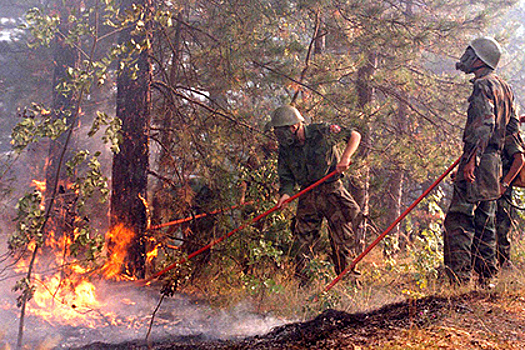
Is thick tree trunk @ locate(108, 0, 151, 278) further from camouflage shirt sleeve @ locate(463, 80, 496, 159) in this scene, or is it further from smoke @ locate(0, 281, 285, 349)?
camouflage shirt sleeve @ locate(463, 80, 496, 159)

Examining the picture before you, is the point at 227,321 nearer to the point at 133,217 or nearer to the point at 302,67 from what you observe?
the point at 133,217

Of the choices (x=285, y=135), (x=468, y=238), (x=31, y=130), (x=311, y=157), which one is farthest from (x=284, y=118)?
(x=31, y=130)

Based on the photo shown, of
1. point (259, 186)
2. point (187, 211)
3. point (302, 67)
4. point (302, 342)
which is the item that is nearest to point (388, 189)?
point (302, 67)

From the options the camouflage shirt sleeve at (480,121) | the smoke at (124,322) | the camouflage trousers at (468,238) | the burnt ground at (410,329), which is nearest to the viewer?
the burnt ground at (410,329)

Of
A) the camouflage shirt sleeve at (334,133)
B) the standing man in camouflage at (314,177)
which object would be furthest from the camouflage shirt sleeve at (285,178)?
the camouflage shirt sleeve at (334,133)

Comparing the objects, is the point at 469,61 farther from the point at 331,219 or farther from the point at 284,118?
the point at 331,219

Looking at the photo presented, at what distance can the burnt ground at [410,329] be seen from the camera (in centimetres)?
321

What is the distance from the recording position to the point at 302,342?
139 inches

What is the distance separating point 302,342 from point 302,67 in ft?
15.9

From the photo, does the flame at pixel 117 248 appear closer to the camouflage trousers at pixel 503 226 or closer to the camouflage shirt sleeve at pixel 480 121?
the camouflage shirt sleeve at pixel 480 121

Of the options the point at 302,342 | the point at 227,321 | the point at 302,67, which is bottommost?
the point at 227,321

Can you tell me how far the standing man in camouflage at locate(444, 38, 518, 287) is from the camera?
4441 millimetres

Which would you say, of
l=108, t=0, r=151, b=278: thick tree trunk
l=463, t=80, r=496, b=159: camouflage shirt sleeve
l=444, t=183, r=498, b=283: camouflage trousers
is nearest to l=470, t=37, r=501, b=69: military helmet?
l=463, t=80, r=496, b=159: camouflage shirt sleeve

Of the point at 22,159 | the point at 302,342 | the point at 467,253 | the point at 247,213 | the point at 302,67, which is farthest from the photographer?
Result: the point at 22,159
